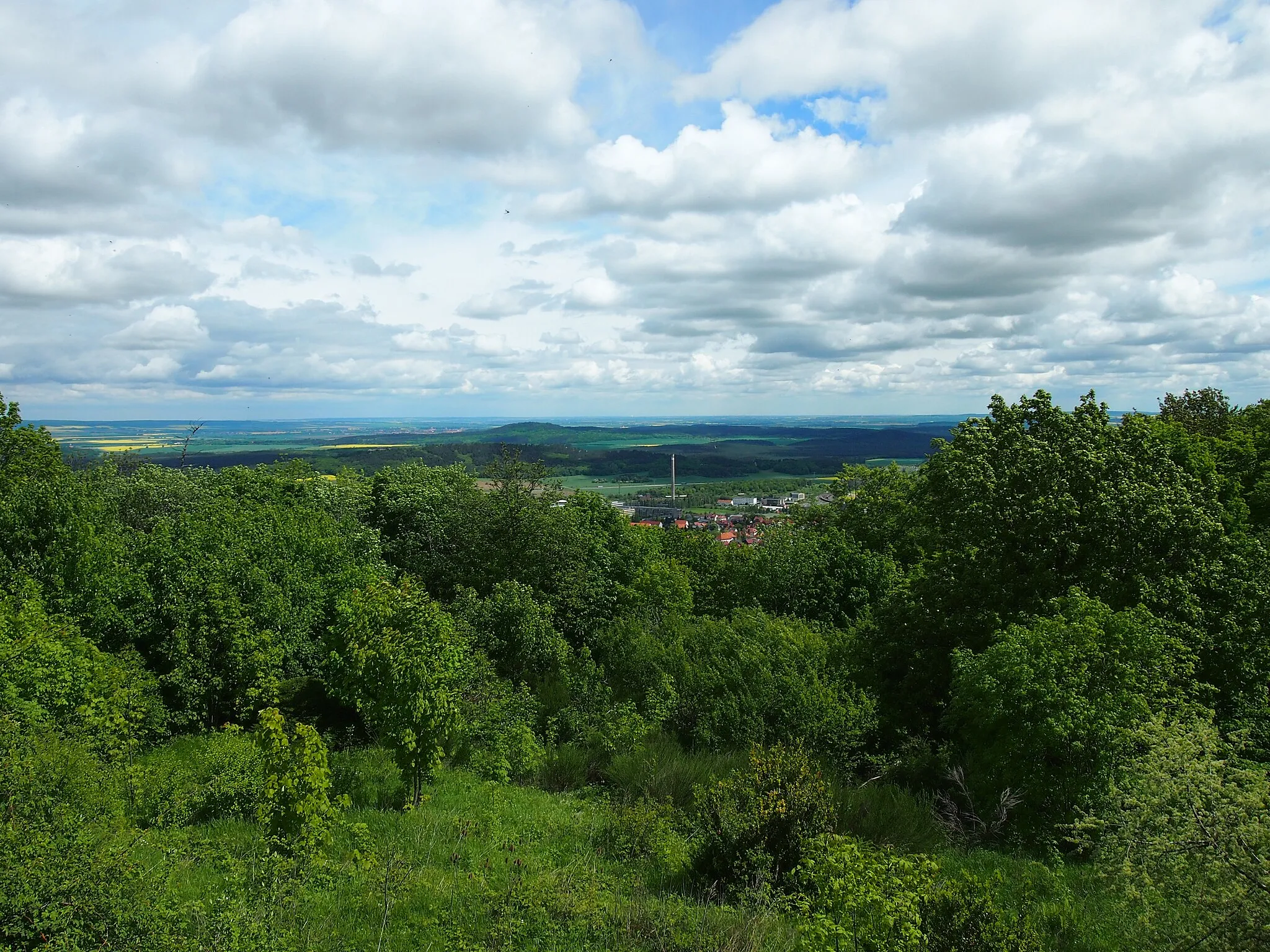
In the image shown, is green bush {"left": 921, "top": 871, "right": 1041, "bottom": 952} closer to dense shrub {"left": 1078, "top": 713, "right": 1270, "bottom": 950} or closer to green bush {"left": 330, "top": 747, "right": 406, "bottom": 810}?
dense shrub {"left": 1078, "top": 713, "right": 1270, "bottom": 950}

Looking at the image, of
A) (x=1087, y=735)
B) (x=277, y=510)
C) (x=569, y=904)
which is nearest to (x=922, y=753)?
(x=1087, y=735)

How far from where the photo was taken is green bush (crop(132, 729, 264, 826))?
13.6 meters

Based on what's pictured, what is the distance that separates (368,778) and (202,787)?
3.39 meters

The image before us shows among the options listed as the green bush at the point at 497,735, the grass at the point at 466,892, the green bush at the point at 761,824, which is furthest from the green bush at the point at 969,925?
the green bush at the point at 497,735

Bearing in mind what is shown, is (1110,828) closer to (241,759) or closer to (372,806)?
(372,806)

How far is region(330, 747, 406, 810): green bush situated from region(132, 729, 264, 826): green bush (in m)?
1.61

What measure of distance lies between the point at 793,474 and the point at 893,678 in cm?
12530

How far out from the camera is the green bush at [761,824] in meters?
12.1

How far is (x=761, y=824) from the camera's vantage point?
12.2 metres

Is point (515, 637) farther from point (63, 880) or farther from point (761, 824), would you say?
point (63, 880)

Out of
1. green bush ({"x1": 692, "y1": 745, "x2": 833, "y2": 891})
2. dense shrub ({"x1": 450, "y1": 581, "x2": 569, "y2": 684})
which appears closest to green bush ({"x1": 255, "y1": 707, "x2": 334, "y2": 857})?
green bush ({"x1": 692, "y1": 745, "x2": 833, "y2": 891})

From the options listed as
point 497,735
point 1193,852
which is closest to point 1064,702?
point 1193,852

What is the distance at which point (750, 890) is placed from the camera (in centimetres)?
1146

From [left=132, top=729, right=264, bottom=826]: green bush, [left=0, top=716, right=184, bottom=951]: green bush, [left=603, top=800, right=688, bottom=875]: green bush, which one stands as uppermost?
[left=0, top=716, right=184, bottom=951]: green bush
